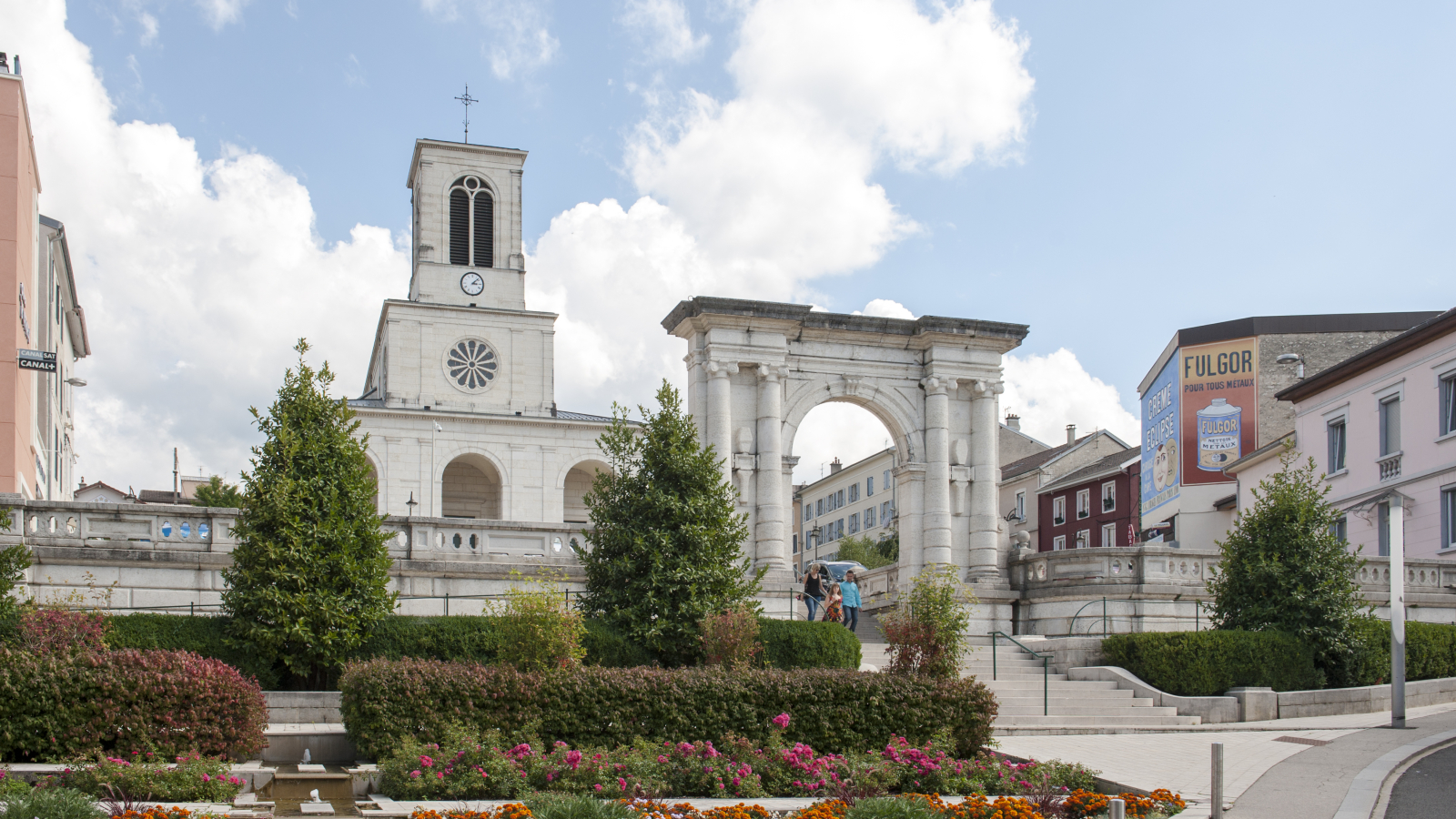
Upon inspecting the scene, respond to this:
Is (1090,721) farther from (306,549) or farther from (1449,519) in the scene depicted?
(1449,519)

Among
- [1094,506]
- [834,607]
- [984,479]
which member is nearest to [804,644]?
[834,607]

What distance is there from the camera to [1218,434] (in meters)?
46.8

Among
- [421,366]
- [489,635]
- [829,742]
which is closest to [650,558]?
[489,635]

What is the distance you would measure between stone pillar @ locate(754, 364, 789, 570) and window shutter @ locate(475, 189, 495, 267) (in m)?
38.5

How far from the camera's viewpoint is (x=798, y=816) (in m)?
10.5

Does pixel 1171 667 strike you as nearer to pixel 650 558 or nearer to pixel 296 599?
pixel 650 558

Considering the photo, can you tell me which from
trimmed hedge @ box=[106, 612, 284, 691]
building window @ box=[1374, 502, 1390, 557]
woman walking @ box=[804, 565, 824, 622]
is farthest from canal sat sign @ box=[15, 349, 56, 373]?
building window @ box=[1374, 502, 1390, 557]

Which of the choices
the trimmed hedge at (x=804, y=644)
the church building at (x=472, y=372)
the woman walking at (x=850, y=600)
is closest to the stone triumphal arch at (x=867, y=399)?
the woman walking at (x=850, y=600)

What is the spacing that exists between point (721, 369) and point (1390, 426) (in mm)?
17908

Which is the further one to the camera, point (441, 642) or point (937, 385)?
point (937, 385)

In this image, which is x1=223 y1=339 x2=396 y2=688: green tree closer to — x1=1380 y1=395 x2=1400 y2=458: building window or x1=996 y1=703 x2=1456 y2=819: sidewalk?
x1=996 y1=703 x2=1456 y2=819: sidewalk

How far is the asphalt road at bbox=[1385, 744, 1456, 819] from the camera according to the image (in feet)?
39.4

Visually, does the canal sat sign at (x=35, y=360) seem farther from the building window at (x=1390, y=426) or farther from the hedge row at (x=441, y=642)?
the building window at (x=1390, y=426)

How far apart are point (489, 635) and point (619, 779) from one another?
5.53 m
